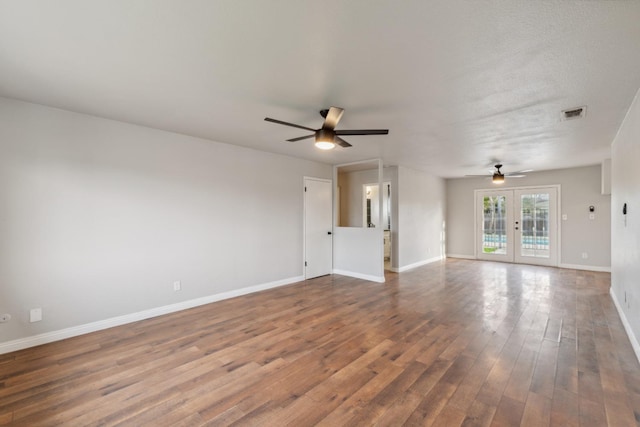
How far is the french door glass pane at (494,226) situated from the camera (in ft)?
25.9

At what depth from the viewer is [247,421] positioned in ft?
6.16

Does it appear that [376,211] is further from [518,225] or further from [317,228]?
[518,225]

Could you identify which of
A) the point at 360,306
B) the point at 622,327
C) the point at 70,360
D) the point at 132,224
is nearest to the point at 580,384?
the point at 622,327

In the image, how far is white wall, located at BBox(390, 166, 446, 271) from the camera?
21.9ft

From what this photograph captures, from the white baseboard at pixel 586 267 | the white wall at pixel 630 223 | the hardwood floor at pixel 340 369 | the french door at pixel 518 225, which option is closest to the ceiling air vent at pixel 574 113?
the white wall at pixel 630 223

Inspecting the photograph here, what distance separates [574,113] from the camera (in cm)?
311

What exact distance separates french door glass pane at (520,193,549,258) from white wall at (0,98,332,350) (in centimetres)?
688

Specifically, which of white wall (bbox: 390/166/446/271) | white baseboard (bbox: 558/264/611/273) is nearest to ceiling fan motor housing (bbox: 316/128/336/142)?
→ white wall (bbox: 390/166/446/271)

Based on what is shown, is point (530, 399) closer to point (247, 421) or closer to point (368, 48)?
point (247, 421)

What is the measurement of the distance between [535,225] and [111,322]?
357 inches

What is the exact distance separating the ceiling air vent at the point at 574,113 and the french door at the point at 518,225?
4914 mm

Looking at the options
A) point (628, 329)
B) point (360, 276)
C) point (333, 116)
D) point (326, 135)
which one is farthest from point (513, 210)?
point (333, 116)

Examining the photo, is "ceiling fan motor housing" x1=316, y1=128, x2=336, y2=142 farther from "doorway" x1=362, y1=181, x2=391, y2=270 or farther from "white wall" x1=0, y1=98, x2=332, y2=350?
"doorway" x1=362, y1=181, x2=391, y2=270

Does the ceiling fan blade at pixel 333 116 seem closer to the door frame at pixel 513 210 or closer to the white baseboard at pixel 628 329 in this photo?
the white baseboard at pixel 628 329
